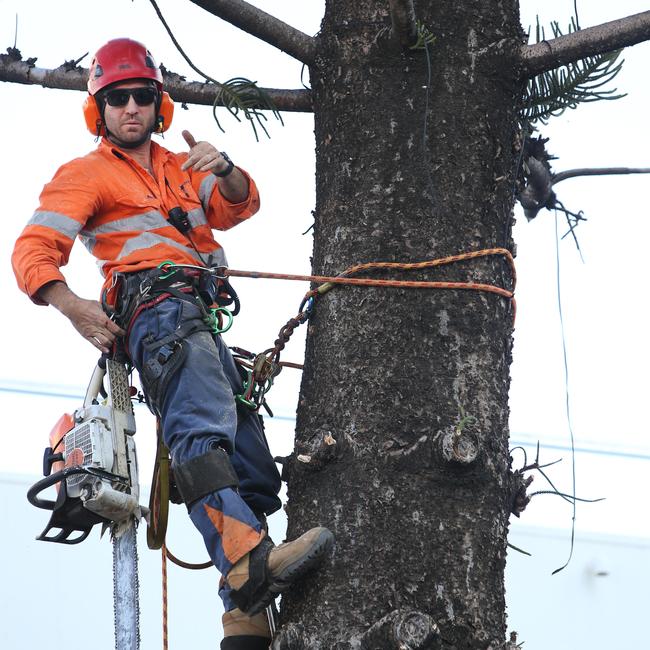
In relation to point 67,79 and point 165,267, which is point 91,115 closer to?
point 67,79

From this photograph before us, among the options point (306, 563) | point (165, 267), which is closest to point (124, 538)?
point (165, 267)

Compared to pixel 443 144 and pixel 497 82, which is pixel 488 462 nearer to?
pixel 443 144

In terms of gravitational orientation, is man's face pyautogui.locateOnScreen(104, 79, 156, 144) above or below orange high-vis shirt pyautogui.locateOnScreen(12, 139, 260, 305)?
above

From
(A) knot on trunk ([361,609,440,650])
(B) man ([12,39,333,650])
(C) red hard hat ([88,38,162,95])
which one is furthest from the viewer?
(C) red hard hat ([88,38,162,95])

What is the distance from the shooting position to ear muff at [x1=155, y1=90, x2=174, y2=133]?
12.1 ft

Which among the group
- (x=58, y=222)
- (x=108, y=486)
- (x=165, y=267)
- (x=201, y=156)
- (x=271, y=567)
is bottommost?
(x=271, y=567)

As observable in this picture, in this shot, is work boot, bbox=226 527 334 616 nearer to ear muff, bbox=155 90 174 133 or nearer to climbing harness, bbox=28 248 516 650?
climbing harness, bbox=28 248 516 650

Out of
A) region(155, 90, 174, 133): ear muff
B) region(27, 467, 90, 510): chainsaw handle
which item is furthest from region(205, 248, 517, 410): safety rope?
region(155, 90, 174, 133): ear muff

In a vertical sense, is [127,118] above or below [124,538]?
above

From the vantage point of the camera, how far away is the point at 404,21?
2.87 m

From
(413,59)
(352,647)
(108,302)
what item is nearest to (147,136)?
(108,302)

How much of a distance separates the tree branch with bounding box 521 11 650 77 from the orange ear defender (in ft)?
4.00

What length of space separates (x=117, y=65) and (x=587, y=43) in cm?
146

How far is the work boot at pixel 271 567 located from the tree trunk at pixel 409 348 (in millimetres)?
46
